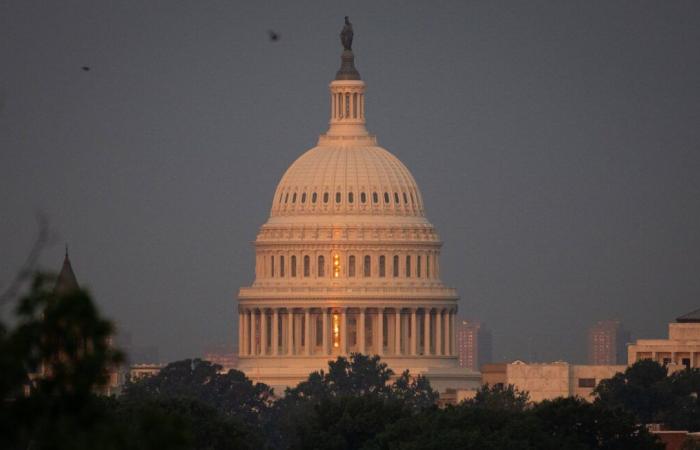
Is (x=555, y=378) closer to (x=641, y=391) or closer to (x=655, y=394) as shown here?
(x=641, y=391)

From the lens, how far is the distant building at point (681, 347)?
189 meters

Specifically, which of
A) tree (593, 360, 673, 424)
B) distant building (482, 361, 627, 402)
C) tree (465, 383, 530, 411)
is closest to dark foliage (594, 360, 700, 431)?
tree (593, 360, 673, 424)

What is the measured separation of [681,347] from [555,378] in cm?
802

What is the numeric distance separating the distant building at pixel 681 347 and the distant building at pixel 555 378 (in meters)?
2.58

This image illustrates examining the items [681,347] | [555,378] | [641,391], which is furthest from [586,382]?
[641,391]

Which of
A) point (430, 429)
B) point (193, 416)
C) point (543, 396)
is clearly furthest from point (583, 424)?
point (543, 396)

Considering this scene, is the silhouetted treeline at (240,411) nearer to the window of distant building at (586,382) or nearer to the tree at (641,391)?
the tree at (641,391)

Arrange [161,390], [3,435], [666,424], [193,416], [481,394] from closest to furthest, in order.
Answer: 1. [3,435]
2. [193,416]
3. [666,424]
4. [481,394]
5. [161,390]

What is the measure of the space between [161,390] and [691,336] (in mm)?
32984

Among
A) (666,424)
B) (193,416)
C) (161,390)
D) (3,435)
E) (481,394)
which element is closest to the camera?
(3,435)

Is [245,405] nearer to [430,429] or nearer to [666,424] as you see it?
[666,424]

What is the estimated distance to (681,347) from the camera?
190m

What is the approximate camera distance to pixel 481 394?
175000 millimetres

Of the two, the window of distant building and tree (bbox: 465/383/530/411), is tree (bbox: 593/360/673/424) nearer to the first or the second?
tree (bbox: 465/383/530/411)
